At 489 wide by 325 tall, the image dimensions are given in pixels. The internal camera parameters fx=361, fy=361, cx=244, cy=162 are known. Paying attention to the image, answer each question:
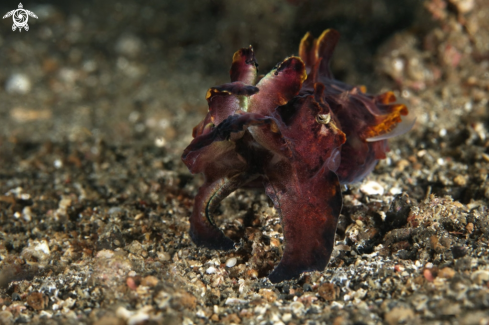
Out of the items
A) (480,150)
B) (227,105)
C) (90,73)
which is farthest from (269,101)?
(90,73)

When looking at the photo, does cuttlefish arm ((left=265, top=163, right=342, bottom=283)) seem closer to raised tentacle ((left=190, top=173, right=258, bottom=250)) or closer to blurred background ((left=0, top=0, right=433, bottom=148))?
raised tentacle ((left=190, top=173, right=258, bottom=250))

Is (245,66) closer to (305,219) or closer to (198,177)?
(305,219)

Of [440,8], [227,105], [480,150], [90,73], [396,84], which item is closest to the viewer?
[227,105]

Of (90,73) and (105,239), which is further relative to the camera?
(90,73)

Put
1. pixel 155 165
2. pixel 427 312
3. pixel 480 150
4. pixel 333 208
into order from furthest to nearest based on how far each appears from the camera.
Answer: pixel 155 165 → pixel 480 150 → pixel 333 208 → pixel 427 312

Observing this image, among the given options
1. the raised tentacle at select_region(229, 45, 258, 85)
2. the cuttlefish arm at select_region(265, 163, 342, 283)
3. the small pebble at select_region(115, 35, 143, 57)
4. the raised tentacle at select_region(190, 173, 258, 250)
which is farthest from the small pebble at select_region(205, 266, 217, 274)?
the small pebble at select_region(115, 35, 143, 57)

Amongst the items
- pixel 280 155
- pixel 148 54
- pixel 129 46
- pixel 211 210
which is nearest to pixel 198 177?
pixel 211 210

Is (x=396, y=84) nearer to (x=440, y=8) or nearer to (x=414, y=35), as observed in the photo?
(x=414, y=35)
